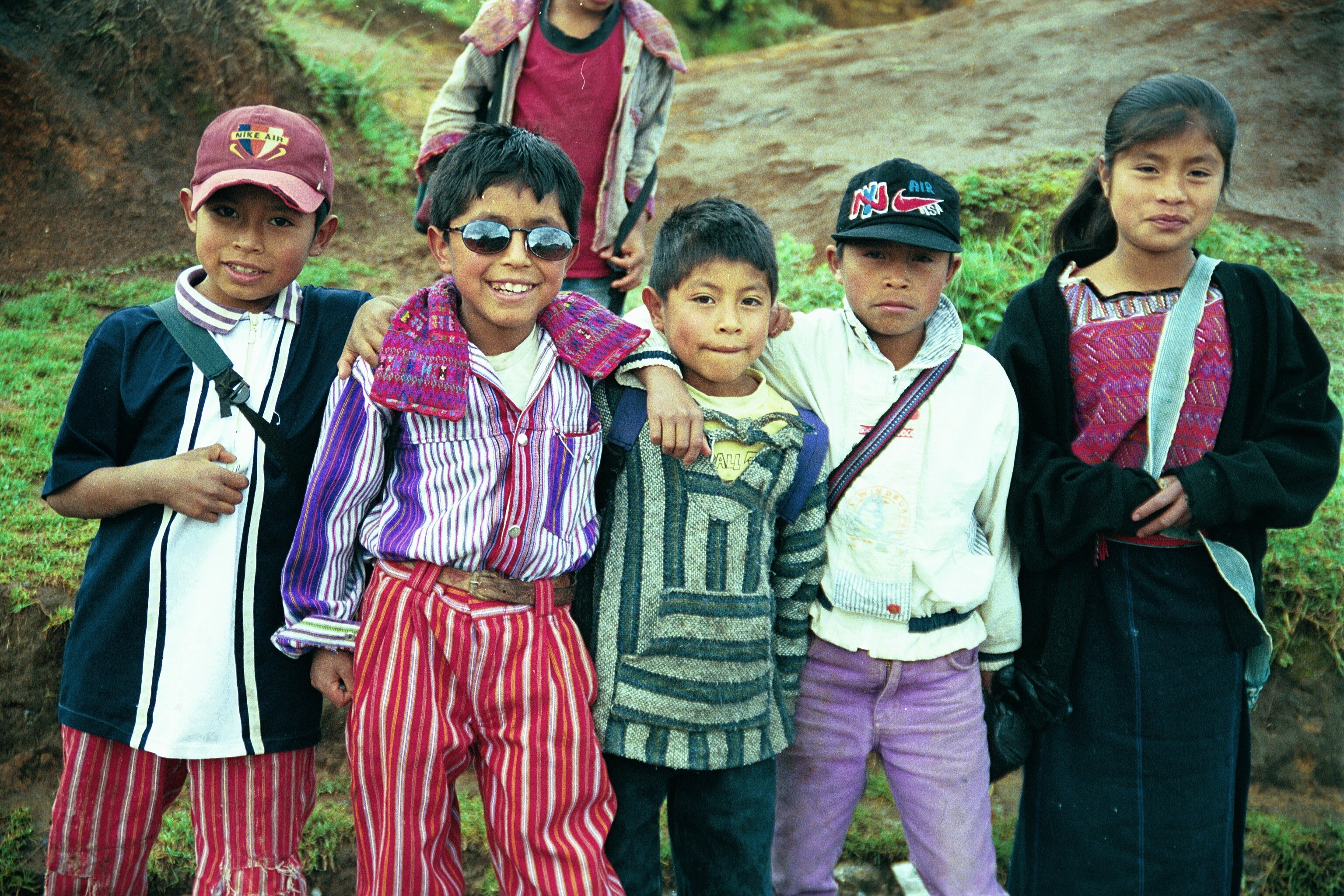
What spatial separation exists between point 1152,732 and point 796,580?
2.93 ft

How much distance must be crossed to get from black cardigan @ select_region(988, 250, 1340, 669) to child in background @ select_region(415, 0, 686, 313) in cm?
148

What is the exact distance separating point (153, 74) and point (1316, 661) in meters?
6.47

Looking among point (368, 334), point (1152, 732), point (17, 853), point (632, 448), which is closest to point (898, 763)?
point (1152, 732)

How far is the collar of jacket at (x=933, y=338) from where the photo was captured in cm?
227

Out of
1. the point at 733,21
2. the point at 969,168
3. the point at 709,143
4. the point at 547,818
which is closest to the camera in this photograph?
the point at 547,818

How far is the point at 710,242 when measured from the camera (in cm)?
213

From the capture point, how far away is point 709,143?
24.7 feet

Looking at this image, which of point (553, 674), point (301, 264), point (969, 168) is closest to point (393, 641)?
point (553, 674)

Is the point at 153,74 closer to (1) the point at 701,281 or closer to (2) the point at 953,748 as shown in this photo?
(1) the point at 701,281

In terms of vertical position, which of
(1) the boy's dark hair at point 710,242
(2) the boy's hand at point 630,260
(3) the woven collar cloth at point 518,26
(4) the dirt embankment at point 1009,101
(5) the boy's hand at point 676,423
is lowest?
(5) the boy's hand at point 676,423

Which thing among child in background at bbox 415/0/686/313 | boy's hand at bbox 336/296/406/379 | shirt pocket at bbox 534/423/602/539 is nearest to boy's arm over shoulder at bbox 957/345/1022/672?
shirt pocket at bbox 534/423/602/539

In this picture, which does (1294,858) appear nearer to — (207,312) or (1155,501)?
(1155,501)

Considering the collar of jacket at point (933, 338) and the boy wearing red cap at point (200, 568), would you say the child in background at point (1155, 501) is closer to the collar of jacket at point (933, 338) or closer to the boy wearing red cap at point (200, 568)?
the collar of jacket at point (933, 338)

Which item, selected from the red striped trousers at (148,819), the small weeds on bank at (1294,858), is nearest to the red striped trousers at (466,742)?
the red striped trousers at (148,819)
